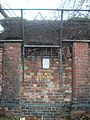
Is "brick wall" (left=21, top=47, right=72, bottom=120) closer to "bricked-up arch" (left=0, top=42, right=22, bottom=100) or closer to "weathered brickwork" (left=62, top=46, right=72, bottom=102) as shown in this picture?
"weathered brickwork" (left=62, top=46, right=72, bottom=102)

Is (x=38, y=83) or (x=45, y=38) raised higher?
(x=45, y=38)

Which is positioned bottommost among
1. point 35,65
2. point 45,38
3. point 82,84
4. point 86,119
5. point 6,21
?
point 86,119

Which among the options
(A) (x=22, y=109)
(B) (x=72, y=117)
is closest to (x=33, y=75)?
(A) (x=22, y=109)

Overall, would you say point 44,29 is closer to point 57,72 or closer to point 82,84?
point 57,72

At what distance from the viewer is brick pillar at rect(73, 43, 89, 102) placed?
31.5 feet

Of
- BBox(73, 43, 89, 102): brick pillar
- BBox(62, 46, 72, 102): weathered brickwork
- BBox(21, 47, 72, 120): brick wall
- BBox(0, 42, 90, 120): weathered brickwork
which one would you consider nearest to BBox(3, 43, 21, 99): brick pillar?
BBox(0, 42, 90, 120): weathered brickwork

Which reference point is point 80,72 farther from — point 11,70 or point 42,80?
point 11,70

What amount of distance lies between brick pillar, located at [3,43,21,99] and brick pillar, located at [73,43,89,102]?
1.88 m

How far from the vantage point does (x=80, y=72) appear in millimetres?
9625

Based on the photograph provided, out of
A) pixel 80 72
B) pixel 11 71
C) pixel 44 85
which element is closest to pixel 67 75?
pixel 80 72

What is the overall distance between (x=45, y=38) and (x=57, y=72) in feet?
4.04

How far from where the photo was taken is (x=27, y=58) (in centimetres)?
984

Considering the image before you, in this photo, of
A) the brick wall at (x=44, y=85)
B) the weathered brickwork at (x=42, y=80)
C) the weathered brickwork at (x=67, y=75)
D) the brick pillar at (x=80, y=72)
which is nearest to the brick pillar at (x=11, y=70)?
the weathered brickwork at (x=42, y=80)

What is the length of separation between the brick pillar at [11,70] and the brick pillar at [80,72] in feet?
6.16
